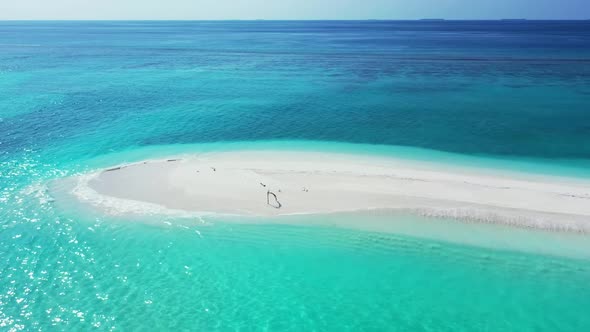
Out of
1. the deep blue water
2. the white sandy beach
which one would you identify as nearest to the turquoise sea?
the deep blue water

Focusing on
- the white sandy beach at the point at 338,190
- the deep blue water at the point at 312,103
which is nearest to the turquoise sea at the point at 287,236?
the deep blue water at the point at 312,103

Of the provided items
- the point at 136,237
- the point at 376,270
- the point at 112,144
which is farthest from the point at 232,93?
the point at 376,270

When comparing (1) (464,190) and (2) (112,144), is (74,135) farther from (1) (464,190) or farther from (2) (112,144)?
(1) (464,190)

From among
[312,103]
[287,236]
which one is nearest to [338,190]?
[287,236]

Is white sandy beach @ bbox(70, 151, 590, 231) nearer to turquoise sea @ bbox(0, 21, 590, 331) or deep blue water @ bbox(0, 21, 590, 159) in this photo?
turquoise sea @ bbox(0, 21, 590, 331)

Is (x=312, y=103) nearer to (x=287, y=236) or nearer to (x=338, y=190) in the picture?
(x=338, y=190)
